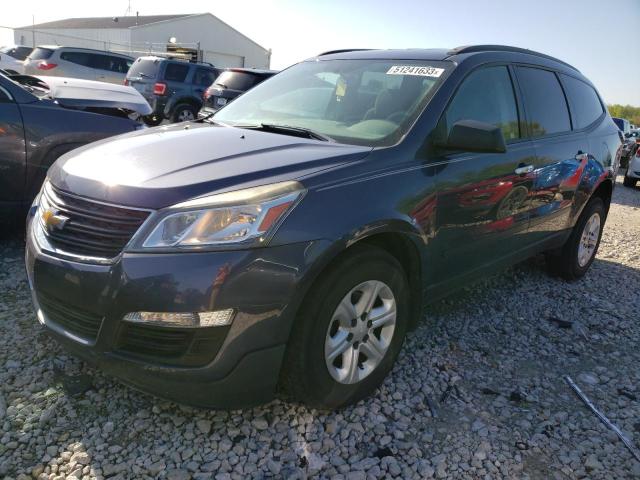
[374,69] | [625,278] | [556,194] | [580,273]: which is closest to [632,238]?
[625,278]

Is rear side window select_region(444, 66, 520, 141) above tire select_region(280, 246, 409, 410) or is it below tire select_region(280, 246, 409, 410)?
above

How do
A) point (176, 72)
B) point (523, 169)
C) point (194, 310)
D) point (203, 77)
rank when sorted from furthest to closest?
point (203, 77), point (176, 72), point (523, 169), point (194, 310)

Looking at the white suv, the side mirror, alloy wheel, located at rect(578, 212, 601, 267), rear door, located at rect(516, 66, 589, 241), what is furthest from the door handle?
the white suv

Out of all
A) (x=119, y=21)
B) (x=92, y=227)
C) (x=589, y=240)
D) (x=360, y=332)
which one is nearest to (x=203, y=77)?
(x=589, y=240)

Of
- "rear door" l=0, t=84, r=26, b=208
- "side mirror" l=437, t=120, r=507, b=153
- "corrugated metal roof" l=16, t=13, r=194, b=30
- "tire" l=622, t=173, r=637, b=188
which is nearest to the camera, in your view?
"side mirror" l=437, t=120, r=507, b=153

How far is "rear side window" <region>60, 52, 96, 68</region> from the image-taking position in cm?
1670

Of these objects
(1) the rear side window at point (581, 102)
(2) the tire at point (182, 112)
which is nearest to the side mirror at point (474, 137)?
(1) the rear side window at point (581, 102)

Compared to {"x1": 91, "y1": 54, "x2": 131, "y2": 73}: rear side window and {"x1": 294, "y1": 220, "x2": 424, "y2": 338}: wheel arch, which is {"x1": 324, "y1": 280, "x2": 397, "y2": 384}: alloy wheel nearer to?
{"x1": 294, "y1": 220, "x2": 424, "y2": 338}: wheel arch

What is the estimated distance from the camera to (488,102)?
3414 mm

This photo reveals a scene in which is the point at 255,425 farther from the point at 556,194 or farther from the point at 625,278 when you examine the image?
the point at 625,278

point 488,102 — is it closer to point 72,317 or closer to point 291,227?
point 291,227

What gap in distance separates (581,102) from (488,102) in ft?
5.69

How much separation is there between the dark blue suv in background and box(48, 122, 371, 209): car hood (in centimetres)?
1

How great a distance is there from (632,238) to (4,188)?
731cm
